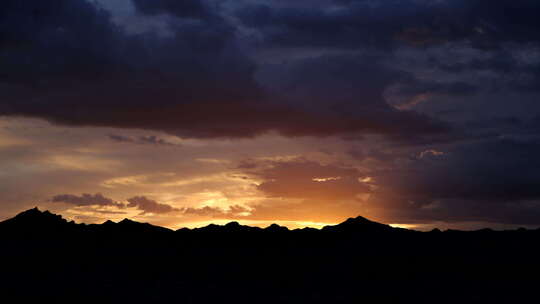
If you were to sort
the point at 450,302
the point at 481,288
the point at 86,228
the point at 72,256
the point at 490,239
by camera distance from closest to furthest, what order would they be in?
the point at 450,302 < the point at 481,288 < the point at 490,239 < the point at 72,256 < the point at 86,228

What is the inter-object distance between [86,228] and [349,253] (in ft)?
141

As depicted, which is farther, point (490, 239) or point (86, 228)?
point (86, 228)

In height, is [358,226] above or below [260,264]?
above

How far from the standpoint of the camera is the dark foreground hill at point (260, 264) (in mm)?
82000

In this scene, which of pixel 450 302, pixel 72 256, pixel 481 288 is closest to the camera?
pixel 450 302

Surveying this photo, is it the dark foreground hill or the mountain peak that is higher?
the mountain peak

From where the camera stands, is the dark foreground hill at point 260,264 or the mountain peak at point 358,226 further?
the mountain peak at point 358,226

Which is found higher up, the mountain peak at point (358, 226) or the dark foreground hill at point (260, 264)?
the mountain peak at point (358, 226)

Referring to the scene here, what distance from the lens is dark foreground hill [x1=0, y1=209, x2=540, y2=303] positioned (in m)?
82.0

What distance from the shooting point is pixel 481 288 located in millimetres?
80875

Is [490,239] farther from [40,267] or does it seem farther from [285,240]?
[40,267]

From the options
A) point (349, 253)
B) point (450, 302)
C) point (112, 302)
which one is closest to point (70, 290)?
point (112, 302)

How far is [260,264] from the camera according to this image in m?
96.8

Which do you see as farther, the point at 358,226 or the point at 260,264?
the point at 358,226
